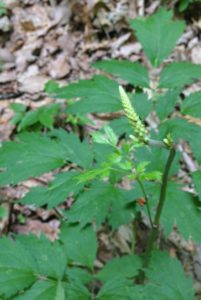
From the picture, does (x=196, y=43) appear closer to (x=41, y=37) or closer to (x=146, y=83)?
(x=41, y=37)

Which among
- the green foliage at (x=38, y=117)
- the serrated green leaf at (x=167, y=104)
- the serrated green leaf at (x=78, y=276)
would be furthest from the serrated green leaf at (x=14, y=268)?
the green foliage at (x=38, y=117)

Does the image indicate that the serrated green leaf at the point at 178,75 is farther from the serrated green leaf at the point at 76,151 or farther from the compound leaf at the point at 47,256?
the compound leaf at the point at 47,256

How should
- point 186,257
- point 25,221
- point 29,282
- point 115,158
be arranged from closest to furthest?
point 115,158
point 29,282
point 186,257
point 25,221

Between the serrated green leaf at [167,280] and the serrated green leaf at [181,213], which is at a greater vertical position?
the serrated green leaf at [181,213]

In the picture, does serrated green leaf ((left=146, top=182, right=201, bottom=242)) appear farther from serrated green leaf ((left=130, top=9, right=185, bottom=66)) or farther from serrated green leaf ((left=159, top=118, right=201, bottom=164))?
serrated green leaf ((left=130, top=9, right=185, bottom=66))

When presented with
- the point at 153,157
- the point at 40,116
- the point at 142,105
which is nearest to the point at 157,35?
A: the point at 142,105

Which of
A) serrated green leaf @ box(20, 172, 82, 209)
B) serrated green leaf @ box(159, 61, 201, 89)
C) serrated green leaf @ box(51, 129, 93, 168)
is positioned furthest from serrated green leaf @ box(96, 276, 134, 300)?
serrated green leaf @ box(159, 61, 201, 89)

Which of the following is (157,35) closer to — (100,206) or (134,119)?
(100,206)

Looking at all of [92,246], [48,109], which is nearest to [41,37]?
[48,109]
